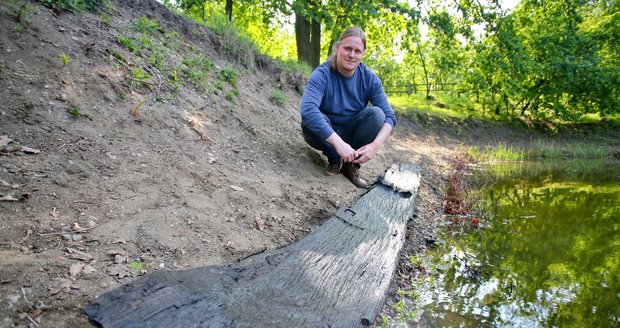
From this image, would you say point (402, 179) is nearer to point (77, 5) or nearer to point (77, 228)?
point (77, 228)

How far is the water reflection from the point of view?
7.36ft

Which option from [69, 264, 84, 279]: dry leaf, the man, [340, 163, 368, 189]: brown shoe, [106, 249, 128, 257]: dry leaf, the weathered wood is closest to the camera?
the weathered wood

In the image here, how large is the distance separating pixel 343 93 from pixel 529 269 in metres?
2.38

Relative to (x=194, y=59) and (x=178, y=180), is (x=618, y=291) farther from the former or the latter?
(x=194, y=59)

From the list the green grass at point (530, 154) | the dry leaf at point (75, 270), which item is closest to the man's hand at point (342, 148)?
the dry leaf at point (75, 270)

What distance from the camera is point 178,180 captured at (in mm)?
2924

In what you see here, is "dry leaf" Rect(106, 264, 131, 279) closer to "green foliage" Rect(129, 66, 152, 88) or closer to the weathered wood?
the weathered wood

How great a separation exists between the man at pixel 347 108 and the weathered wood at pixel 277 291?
133 cm

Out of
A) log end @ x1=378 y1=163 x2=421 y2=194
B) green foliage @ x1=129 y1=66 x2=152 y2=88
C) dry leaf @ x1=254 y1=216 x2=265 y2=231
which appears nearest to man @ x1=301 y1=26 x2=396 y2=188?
log end @ x1=378 y1=163 x2=421 y2=194

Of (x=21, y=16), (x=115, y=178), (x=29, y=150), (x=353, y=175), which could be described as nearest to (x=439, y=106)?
(x=353, y=175)

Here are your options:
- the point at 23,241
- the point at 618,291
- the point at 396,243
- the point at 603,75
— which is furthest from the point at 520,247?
the point at 603,75

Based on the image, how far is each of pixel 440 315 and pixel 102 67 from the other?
3627 mm

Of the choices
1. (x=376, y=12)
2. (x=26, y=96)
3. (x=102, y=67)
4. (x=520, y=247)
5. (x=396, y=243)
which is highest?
(x=376, y=12)

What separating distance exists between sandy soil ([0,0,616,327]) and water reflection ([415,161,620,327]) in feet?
1.59
